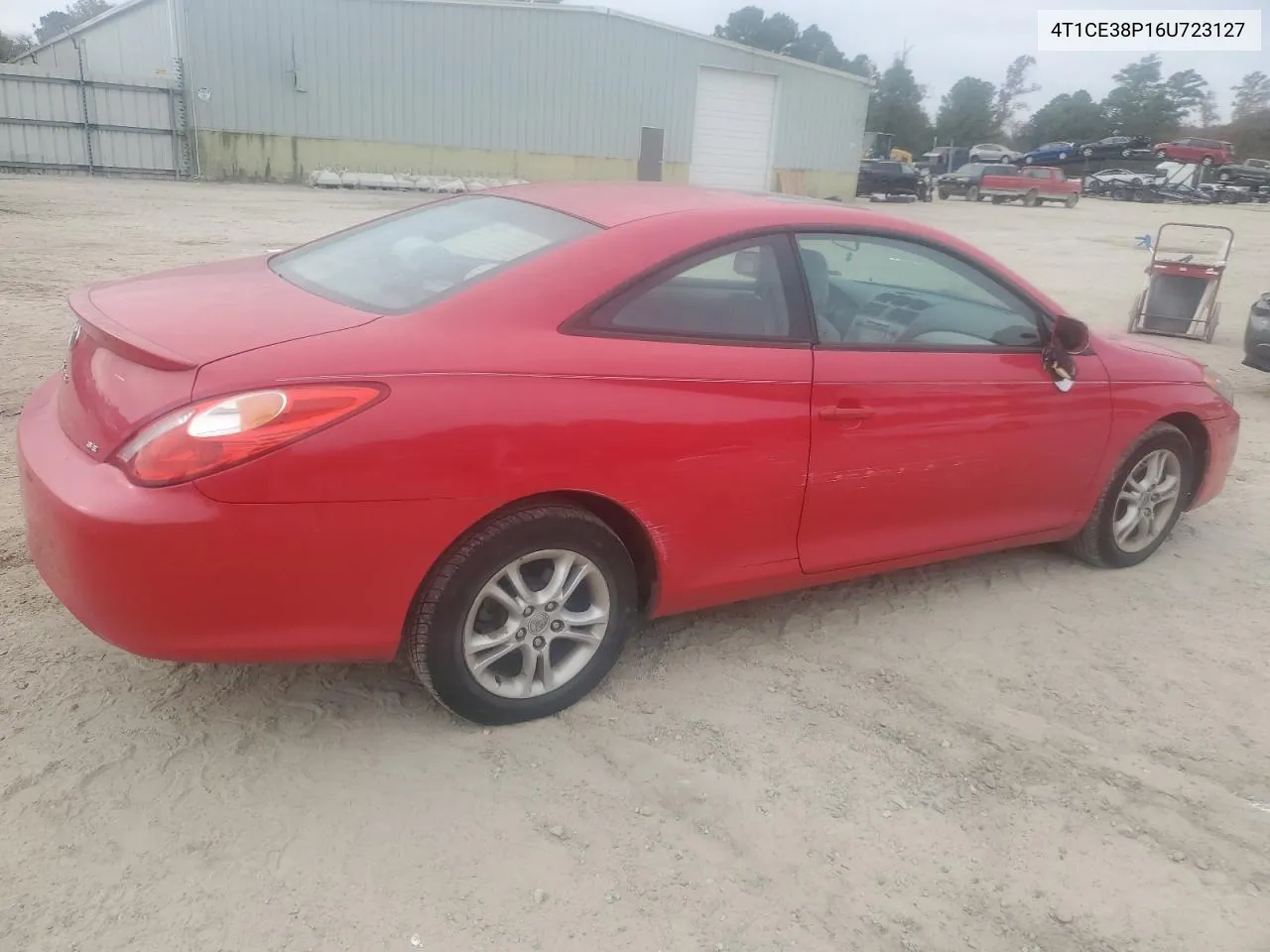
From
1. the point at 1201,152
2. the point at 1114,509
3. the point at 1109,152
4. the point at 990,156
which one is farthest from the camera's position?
the point at 990,156

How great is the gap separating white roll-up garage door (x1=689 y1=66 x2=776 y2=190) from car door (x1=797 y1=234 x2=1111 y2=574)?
2693 cm

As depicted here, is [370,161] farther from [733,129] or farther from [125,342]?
[125,342]

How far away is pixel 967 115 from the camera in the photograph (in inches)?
2803

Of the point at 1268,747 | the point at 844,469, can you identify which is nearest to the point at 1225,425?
the point at 1268,747

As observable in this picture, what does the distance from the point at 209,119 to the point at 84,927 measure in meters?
25.7

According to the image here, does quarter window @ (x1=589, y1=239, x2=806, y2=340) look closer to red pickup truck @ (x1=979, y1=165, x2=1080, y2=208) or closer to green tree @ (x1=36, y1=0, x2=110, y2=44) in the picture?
red pickup truck @ (x1=979, y1=165, x2=1080, y2=208)

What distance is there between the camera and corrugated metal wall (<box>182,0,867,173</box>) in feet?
78.8

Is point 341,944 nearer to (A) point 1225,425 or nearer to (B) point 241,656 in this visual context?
(B) point 241,656

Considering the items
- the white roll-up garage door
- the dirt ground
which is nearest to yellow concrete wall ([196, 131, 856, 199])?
the white roll-up garage door

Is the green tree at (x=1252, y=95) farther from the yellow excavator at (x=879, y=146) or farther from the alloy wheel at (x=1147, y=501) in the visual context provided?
the alloy wheel at (x=1147, y=501)

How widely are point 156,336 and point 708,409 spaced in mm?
1459

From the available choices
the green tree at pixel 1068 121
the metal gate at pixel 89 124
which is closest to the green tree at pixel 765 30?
the green tree at pixel 1068 121

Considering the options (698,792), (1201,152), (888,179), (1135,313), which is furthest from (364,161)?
(1201,152)

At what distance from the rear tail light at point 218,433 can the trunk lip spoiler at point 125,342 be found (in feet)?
0.48
